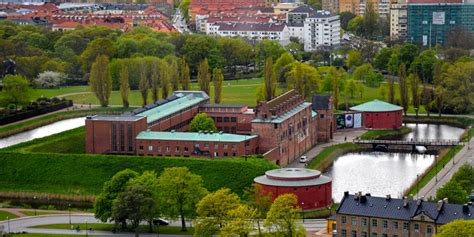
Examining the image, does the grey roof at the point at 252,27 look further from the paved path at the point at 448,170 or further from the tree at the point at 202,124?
the tree at the point at 202,124

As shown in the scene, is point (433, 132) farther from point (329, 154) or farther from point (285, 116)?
point (285, 116)

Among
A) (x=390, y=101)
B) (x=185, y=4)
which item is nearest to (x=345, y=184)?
(x=390, y=101)

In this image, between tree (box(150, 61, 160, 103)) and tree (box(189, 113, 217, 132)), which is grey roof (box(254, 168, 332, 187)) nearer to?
tree (box(189, 113, 217, 132))

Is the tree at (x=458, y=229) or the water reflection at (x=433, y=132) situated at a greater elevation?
the tree at (x=458, y=229)

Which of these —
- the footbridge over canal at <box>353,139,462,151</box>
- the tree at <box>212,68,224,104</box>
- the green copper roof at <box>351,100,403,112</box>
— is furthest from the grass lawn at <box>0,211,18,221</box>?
the tree at <box>212,68,224,104</box>

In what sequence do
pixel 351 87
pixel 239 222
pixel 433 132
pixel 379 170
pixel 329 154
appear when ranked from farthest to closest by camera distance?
pixel 351 87 → pixel 433 132 → pixel 329 154 → pixel 379 170 → pixel 239 222

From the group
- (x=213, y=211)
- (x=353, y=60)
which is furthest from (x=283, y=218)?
(x=353, y=60)

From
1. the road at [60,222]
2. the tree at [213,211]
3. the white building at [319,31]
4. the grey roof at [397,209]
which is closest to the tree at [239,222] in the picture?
the tree at [213,211]
